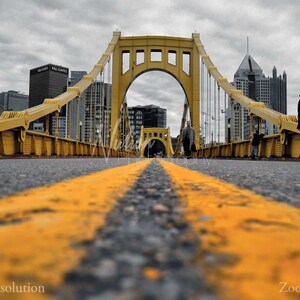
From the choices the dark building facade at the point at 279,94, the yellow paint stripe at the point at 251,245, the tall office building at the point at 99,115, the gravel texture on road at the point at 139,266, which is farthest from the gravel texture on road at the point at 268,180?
the dark building facade at the point at 279,94

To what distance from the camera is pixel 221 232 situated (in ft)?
3.25

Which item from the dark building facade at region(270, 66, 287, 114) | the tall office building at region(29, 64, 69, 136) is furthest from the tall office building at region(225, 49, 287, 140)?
the tall office building at region(29, 64, 69, 136)

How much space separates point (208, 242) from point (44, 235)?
1.41 ft

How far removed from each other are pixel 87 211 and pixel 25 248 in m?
0.53

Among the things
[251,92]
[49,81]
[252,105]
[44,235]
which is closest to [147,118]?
[49,81]

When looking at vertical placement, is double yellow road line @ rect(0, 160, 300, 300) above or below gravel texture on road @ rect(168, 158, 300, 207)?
above

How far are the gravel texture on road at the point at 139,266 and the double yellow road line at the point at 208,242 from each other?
3cm

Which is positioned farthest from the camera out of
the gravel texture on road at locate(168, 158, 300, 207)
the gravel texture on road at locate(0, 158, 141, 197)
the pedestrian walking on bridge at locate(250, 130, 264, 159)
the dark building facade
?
the dark building facade

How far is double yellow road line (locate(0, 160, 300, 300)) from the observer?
1.98 feet

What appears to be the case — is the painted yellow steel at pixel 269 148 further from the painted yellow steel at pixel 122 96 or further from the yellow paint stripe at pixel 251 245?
the yellow paint stripe at pixel 251 245

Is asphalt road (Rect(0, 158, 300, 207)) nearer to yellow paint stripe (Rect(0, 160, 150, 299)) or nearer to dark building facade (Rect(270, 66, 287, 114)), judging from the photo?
yellow paint stripe (Rect(0, 160, 150, 299))

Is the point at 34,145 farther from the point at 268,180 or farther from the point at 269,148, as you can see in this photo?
the point at 268,180

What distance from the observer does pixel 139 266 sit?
666 mm

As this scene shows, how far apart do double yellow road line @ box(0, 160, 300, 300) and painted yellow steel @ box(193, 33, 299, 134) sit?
34.5 feet
